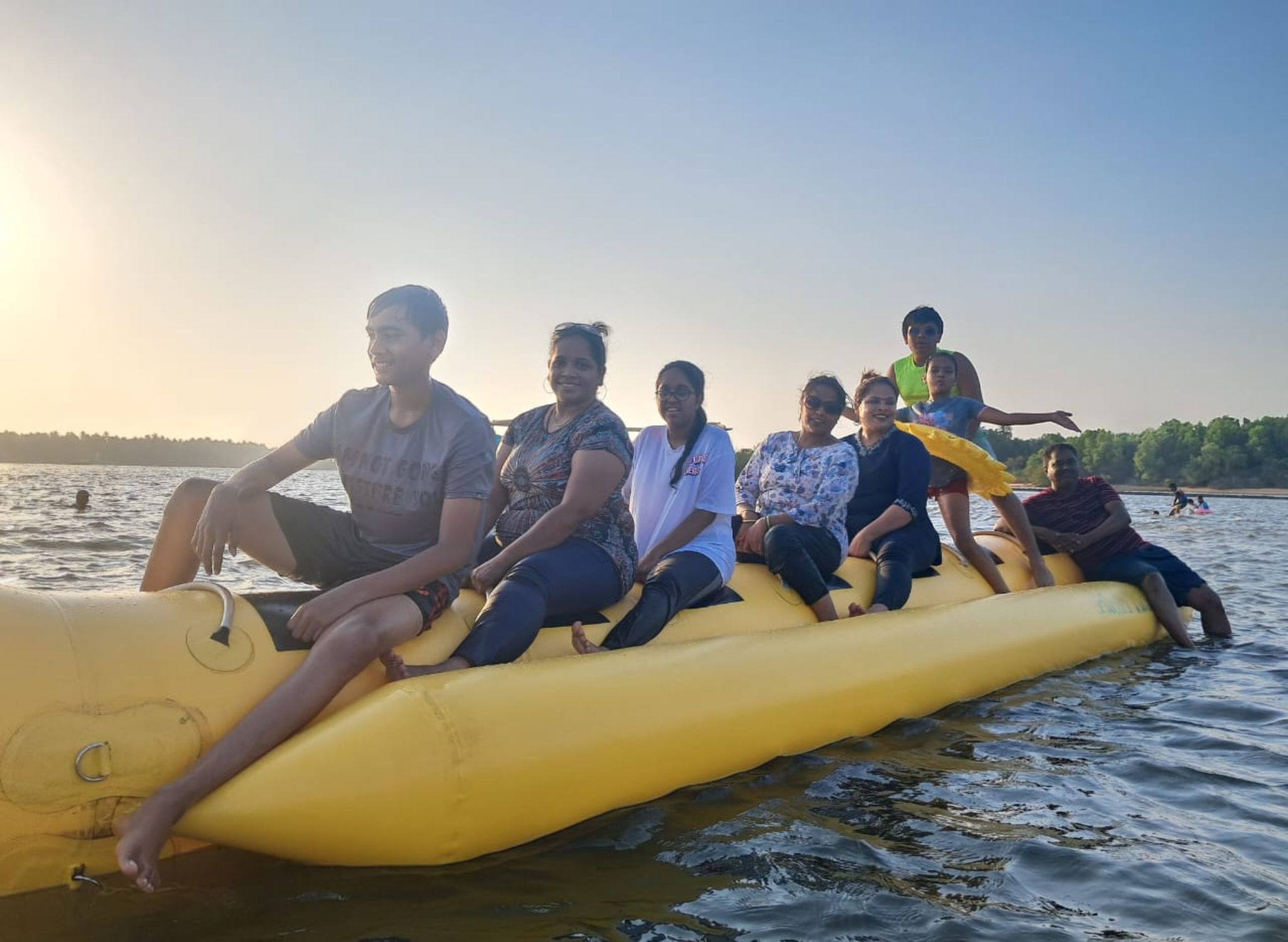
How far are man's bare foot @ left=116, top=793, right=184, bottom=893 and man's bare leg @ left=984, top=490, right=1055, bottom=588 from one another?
514cm

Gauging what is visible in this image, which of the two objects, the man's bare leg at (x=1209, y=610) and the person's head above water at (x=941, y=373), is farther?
the man's bare leg at (x=1209, y=610)

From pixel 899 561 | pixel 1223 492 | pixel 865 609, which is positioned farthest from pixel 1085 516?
pixel 1223 492

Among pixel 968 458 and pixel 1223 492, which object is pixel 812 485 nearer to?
pixel 968 458

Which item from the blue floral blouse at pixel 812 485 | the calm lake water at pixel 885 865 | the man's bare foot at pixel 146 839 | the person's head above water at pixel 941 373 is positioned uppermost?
the person's head above water at pixel 941 373

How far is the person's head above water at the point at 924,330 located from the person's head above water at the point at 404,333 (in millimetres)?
4067

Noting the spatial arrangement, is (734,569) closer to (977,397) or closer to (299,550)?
(299,550)

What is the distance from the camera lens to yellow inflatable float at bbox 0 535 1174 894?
2.38 meters

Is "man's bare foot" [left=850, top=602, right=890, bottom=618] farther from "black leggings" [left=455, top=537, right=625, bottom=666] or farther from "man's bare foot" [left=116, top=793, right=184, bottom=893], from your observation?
"man's bare foot" [left=116, top=793, right=184, bottom=893]

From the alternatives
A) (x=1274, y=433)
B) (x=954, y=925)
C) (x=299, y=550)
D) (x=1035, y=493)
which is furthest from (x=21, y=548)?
(x=1274, y=433)

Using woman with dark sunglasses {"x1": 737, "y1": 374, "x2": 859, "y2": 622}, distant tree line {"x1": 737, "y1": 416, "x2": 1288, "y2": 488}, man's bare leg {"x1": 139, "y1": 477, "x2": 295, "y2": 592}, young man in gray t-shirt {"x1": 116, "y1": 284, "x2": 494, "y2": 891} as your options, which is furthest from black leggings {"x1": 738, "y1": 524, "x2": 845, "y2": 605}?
distant tree line {"x1": 737, "y1": 416, "x2": 1288, "y2": 488}

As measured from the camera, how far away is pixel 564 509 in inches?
135

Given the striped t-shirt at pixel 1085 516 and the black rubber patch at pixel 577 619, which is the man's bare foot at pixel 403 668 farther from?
the striped t-shirt at pixel 1085 516

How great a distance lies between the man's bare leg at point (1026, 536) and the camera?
6230mm

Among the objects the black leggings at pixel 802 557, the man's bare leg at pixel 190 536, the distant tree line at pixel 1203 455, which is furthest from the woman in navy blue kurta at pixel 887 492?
the distant tree line at pixel 1203 455
